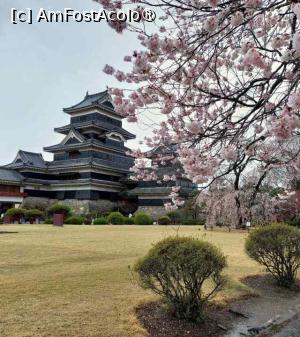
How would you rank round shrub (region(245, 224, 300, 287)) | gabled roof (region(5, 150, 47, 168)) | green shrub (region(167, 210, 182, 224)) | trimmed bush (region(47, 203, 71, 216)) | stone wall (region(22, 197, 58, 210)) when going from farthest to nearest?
gabled roof (region(5, 150, 47, 168)) < stone wall (region(22, 197, 58, 210)) < green shrub (region(167, 210, 182, 224)) < trimmed bush (region(47, 203, 71, 216)) < round shrub (region(245, 224, 300, 287))

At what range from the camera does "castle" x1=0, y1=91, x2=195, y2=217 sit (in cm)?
3847

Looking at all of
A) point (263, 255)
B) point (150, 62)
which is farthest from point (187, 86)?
point (263, 255)

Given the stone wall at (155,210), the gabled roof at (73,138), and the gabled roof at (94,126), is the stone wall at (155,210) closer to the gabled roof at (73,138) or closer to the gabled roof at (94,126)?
the gabled roof at (94,126)

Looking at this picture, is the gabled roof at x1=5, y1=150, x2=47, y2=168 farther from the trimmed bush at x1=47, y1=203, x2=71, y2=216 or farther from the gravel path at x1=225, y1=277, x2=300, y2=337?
the gravel path at x1=225, y1=277, x2=300, y2=337

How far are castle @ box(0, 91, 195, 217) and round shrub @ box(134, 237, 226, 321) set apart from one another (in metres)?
32.6

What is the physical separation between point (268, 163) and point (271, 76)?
7.13 feet

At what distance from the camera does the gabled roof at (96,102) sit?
131 feet

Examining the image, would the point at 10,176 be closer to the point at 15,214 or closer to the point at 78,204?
the point at 78,204

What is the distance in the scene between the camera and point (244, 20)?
3.46 m

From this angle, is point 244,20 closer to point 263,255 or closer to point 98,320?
point 98,320

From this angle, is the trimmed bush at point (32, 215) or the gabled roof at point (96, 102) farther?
the gabled roof at point (96, 102)

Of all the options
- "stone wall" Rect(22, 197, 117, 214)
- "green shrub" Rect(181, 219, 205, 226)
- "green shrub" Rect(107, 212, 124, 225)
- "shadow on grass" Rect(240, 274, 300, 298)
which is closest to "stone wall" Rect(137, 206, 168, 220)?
"stone wall" Rect(22, 197, 117, 214)

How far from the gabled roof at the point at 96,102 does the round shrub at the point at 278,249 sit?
33941mm

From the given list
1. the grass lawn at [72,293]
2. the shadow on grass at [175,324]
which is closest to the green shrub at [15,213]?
the grass lawn at [72,293]
